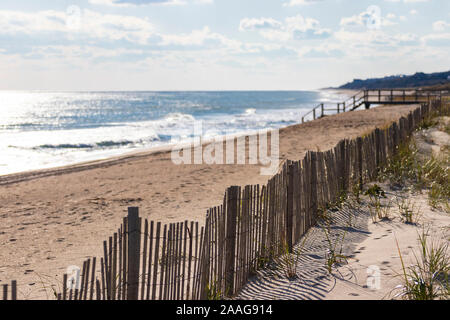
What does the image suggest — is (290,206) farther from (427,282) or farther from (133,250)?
(133,250)

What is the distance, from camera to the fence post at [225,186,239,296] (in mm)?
4125

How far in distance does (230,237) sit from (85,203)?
6046 mm

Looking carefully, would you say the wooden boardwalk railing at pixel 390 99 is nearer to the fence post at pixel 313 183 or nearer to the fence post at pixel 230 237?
the fence post at pixel 313 183

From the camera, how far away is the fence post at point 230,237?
4.12 m

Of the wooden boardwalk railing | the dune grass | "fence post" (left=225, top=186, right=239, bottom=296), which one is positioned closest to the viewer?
the dune grass

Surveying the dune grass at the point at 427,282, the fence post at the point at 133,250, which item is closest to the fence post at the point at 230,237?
the fence post at the point at 133,250

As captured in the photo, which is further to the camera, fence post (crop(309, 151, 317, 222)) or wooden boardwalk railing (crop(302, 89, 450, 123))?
wooden boardwalk railing (crop(302, 89, 450, 123))

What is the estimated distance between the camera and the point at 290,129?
22.6 metres

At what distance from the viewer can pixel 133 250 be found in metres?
3.22

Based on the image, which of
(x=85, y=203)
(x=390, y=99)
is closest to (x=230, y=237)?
(x=85, y=203)

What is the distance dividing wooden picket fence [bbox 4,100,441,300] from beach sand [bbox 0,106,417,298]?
107cm

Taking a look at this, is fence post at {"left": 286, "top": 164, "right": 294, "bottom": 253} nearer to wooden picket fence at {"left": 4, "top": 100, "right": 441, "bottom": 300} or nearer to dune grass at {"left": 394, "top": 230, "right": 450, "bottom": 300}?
wooden picket fence at {"left": 4, "top": 100, "right": 441, "bottom": 300}

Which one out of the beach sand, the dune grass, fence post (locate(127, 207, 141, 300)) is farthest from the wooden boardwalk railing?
fence post (locate(127, 207, 141, 300))
